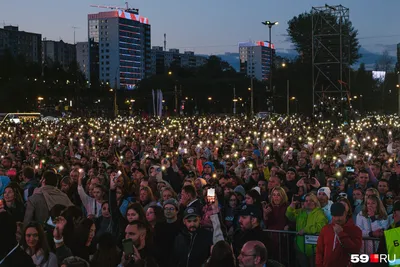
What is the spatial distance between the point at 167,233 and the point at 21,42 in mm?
182547

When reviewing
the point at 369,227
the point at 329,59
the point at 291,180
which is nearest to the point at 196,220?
the point at 369,227

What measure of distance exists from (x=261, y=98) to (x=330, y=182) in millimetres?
85845

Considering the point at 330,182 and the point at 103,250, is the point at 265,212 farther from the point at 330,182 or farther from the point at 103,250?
the point at 103,250

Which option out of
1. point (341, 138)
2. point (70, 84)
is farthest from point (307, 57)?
point (341, 138)

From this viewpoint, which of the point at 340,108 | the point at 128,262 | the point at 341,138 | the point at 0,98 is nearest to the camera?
the point at 128,262

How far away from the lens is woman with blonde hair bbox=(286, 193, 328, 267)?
793 centimetres

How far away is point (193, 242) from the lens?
6.66 meters

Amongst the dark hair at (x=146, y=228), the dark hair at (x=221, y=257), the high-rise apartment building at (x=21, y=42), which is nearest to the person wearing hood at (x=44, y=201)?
the dark hair at (x=146, y=228)

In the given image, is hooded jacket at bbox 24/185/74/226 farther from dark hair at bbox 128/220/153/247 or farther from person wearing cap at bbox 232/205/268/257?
person wearing cap at bbox 232/205/268/257

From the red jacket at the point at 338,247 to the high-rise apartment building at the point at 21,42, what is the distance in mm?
168293

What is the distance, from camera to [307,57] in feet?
219

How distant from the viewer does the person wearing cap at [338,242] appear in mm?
6605

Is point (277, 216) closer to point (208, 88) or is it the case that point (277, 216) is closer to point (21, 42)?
point (208, 88)

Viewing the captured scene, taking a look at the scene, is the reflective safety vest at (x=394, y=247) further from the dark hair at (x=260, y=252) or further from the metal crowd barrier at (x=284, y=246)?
the metal crowd barrier at (x=284, y=246)
